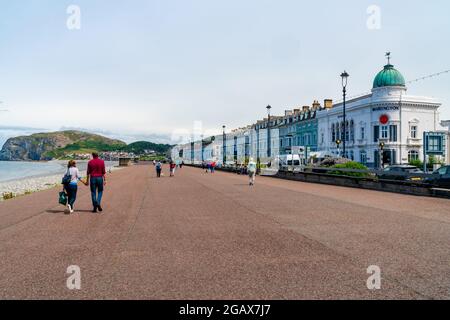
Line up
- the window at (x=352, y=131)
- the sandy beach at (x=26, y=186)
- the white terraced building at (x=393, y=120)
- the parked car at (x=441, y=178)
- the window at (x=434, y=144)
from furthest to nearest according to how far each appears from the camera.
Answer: the window at (x=352, y=131), the white terraced building at (x=393, y=120), the sandy beach at (x=26, y=186), the window at (x=434, y=144), the parked car at (x=441, y=178)

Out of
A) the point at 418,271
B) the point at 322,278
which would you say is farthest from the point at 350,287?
the point at 418,271

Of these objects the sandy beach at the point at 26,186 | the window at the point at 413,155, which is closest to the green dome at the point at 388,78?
the window at the point at 413,155

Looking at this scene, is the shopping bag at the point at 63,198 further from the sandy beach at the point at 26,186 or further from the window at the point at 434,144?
the window at the point at 434,144

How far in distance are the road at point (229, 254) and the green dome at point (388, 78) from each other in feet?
173

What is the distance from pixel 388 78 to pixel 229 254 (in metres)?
61.0

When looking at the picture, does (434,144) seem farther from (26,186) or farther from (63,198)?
(26,186)

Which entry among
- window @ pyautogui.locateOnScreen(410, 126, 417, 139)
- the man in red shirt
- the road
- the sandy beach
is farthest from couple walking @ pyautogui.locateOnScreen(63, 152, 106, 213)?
window @ pyautogui.locateOnScreen(410, 126, 417, 139)

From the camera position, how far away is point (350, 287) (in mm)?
5352

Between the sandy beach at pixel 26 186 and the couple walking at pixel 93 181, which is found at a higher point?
the couple walking at pixel 93 181

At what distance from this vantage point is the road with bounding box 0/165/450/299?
5305 mm

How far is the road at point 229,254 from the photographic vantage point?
17.4 feet

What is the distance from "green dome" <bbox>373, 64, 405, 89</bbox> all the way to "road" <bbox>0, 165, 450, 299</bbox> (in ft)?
173

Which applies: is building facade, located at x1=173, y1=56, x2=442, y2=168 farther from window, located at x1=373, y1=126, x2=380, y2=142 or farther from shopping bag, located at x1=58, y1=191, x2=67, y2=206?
shopping bag, located at x1=58, y1=191, x2=67, y2=206

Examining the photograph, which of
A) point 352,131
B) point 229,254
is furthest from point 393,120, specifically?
point 229,254
